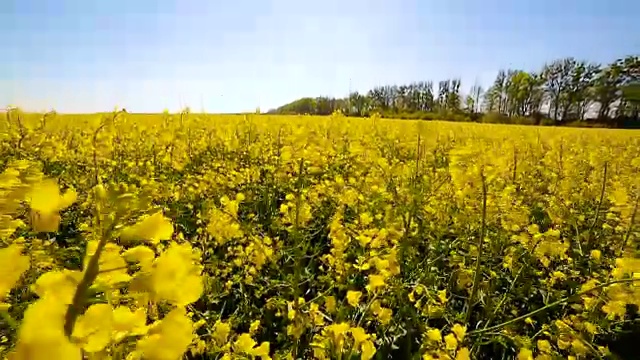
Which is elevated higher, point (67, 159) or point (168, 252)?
point (168, 252)

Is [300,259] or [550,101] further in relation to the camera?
[550,101]

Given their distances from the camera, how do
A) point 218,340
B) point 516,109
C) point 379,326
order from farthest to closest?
point 516,109, point 379,326, point 218,340

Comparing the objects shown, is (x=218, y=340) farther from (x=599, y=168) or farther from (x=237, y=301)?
(x=599, y=168)

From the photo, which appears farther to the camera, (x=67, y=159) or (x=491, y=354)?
(x=67, y=159)

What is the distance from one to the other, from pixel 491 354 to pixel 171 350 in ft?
7.26

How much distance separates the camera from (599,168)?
5.30m

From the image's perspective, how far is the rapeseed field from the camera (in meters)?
0.45

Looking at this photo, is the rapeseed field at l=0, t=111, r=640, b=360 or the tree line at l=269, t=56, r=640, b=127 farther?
the tree line at l=269, t=56, r=640, b=127

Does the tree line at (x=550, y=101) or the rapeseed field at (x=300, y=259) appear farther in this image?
the tree line at (x=550, y=101)

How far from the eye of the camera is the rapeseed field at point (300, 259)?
1.47 ft

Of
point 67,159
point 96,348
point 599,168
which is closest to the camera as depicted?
point 96,348

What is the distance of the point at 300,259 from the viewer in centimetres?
204

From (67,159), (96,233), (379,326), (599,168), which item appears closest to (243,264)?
(379,326)

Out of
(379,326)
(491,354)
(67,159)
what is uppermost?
Answer: (67,159)
